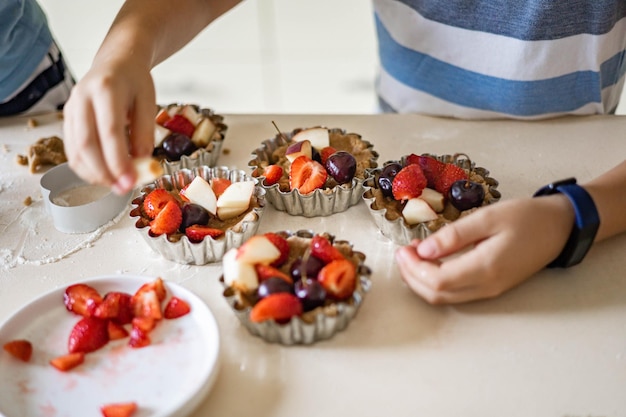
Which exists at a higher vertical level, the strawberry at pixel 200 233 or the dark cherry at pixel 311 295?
the dark cherry at pixel 311 295

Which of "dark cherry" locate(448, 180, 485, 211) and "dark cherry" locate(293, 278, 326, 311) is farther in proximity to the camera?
"dark cherry" locate(448, 180, 485, 211)

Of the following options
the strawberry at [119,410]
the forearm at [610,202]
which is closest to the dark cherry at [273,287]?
the strawberry at [119,410]

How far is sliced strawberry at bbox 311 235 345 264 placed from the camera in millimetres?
1052

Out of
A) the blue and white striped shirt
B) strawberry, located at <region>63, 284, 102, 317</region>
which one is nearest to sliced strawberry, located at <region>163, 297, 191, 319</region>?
strawberry, located at <region>63, 284, 102, 317</region>

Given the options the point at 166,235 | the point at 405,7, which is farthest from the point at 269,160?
the point at 405,7

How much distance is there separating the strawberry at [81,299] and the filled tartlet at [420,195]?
0.51 meters

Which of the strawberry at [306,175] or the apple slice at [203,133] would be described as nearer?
the strawberry at [306,175]

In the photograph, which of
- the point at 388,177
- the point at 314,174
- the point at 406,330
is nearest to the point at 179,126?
the point at 314,174

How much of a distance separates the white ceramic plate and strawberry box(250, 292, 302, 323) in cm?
7

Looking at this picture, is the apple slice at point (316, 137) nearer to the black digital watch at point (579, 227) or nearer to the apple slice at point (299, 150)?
the apple slice at point (299, 150)

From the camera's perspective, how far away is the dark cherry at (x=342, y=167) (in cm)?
128

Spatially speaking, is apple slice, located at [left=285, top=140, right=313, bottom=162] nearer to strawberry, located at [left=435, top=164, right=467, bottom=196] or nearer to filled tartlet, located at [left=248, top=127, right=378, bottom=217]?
filled tartlet, located at [left=248, top=127, right=378, bottom=217]

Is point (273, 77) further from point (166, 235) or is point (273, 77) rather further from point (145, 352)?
point (145, 352)

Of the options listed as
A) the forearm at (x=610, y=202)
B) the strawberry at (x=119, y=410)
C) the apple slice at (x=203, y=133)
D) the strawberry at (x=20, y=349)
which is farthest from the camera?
the apple slice at (x=203, y=133)
